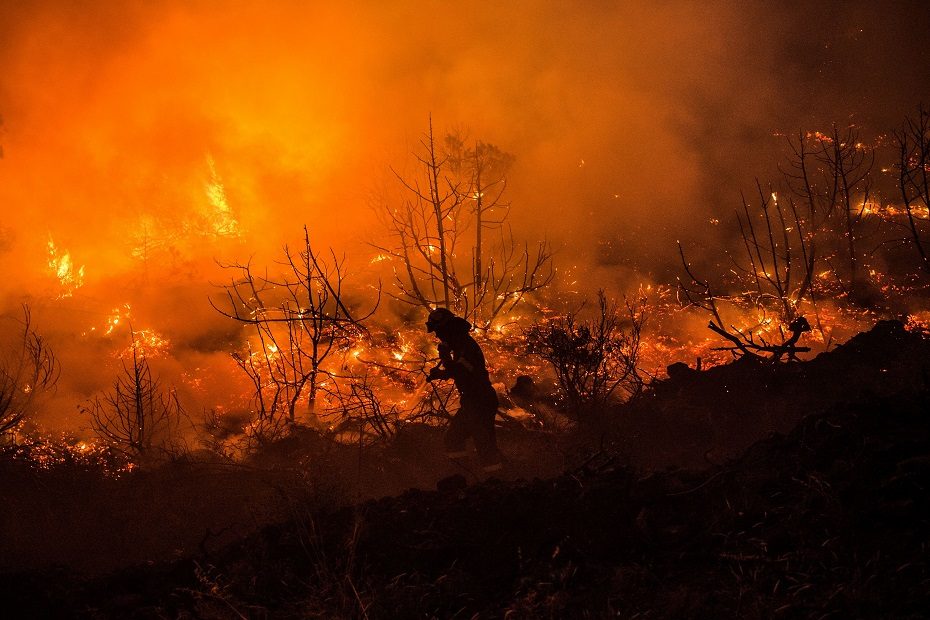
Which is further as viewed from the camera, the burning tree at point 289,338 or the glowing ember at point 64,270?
the glowing ember at point 64,270

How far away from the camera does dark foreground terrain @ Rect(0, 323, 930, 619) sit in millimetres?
2955

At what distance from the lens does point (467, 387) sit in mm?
7559

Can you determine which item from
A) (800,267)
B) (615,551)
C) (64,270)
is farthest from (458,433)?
(64,270)

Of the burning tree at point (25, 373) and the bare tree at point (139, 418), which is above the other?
the burning tree at point (25, 373)

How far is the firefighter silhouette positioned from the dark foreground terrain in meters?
2.22

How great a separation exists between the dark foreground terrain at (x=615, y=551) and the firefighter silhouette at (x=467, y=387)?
2.22 metres

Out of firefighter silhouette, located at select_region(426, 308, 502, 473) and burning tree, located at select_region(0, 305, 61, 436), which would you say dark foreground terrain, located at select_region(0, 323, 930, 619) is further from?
burning tree, located at select_region(0, 305, 61, 436)

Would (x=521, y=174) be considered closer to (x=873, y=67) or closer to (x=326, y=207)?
(x=326, y=207)

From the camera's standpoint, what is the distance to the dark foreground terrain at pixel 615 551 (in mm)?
2955

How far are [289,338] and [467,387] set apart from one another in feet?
25.2

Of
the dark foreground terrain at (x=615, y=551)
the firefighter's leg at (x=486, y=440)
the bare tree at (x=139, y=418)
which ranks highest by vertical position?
the bare tree at (x=139, y=418)

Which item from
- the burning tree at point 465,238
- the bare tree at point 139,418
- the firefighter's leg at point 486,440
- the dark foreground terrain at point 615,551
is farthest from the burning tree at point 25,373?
the firefighter's leg at point 486,440

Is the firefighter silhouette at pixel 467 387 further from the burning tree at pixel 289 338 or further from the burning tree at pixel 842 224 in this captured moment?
the burning tree at pixel 842 224

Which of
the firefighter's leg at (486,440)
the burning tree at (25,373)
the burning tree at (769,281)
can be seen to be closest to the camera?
the firefighter's leg at (486,440)
